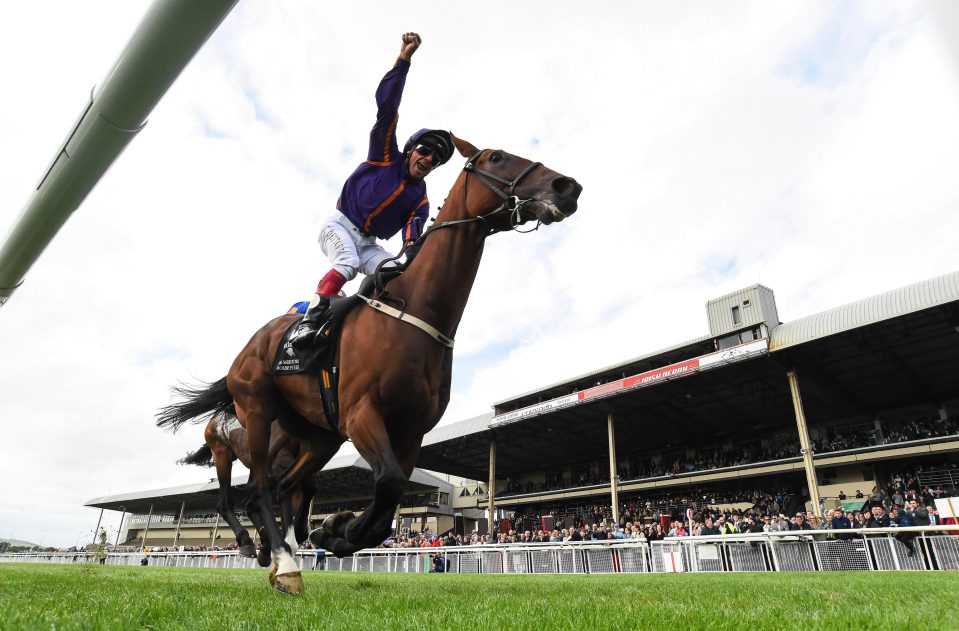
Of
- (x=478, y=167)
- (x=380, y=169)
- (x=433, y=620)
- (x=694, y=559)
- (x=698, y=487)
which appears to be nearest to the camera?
(x=433, y=620)

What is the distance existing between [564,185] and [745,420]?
37.1m

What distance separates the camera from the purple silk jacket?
16.2 ft

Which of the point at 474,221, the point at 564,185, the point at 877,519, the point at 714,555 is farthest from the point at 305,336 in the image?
the point at 877,519

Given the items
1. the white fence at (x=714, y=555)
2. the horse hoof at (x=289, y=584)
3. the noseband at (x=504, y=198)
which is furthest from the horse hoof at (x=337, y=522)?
the white fence at (x=714, y=555)

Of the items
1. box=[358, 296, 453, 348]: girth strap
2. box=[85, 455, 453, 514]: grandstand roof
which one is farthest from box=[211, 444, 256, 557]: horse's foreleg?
box=[85, 455, 453, 514]: grandstand roof

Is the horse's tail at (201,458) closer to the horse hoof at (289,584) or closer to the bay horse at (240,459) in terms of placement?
the bay horse at (240,459)

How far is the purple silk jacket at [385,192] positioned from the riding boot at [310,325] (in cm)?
90

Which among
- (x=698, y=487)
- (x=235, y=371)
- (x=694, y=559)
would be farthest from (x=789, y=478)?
(x=235, y=371)

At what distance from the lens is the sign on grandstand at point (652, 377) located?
25594 mm

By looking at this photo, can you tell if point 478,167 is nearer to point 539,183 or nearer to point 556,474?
point 539,183

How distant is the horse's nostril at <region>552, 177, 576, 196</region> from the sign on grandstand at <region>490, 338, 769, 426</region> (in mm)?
23940

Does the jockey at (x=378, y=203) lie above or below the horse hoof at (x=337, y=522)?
above

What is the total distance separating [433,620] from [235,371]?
4060mm

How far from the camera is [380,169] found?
5074 millimetres
